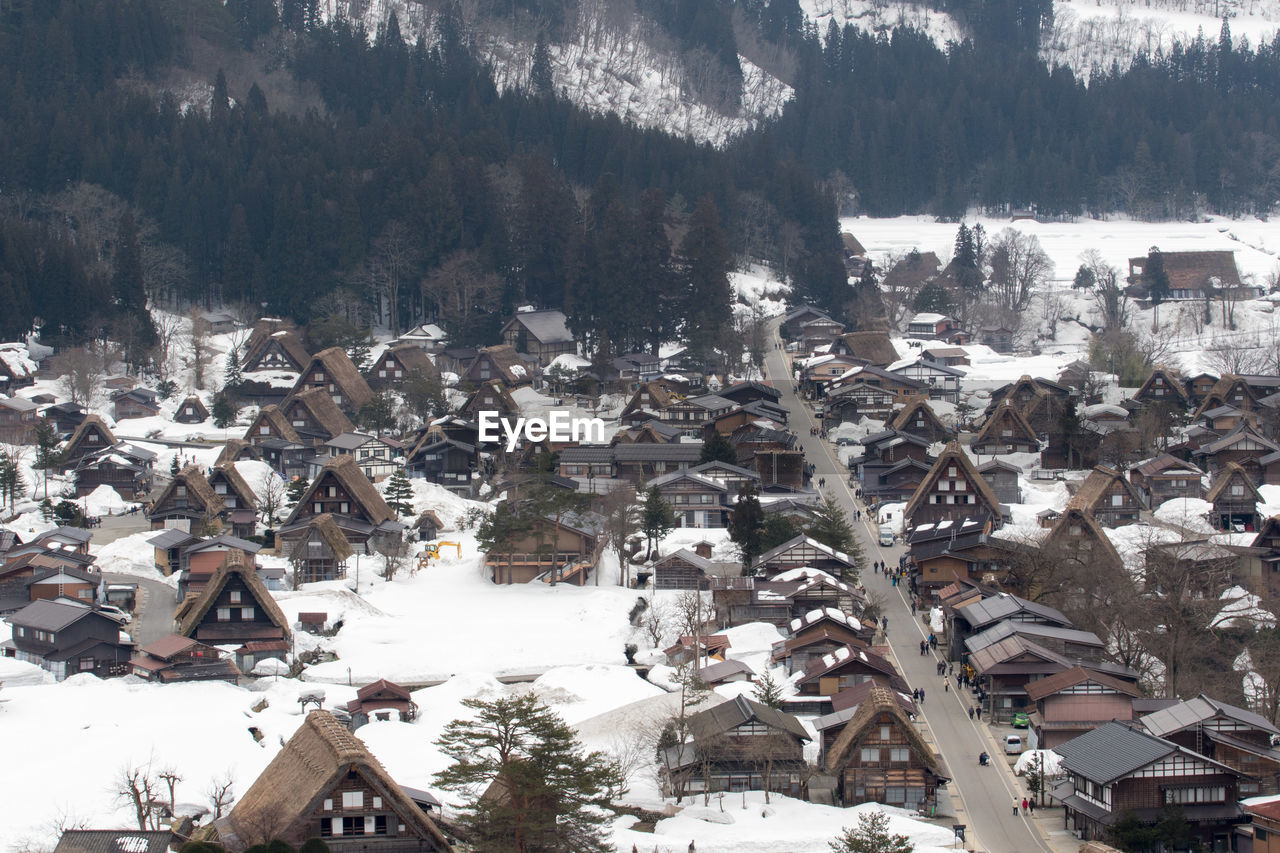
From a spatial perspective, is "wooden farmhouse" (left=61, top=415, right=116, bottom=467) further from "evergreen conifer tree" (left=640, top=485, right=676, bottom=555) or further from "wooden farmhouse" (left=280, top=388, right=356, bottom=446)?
"evergreen conifer tree" (left=640, top=485, right=676, bottom=555)

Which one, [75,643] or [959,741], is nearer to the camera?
[959,741]

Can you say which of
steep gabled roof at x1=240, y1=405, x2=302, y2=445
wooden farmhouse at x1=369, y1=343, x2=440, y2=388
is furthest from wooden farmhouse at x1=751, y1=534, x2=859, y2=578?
wooden farmhouse at x1=369, y1=343, x2=440, y2=388

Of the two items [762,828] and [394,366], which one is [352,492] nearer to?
[394,366]

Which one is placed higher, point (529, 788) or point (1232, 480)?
point (1232, 480)

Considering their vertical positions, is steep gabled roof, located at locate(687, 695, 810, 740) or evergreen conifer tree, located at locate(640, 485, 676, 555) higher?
evergreen conifer tree, located at locate(640, 485, 676, 555)

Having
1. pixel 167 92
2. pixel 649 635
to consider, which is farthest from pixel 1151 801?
pixel 167 92

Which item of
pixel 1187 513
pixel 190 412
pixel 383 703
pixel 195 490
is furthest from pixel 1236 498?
pixel 190 412

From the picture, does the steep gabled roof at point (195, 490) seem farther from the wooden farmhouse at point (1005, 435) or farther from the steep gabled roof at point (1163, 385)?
the steep gabled roof at point (1163, 385)
